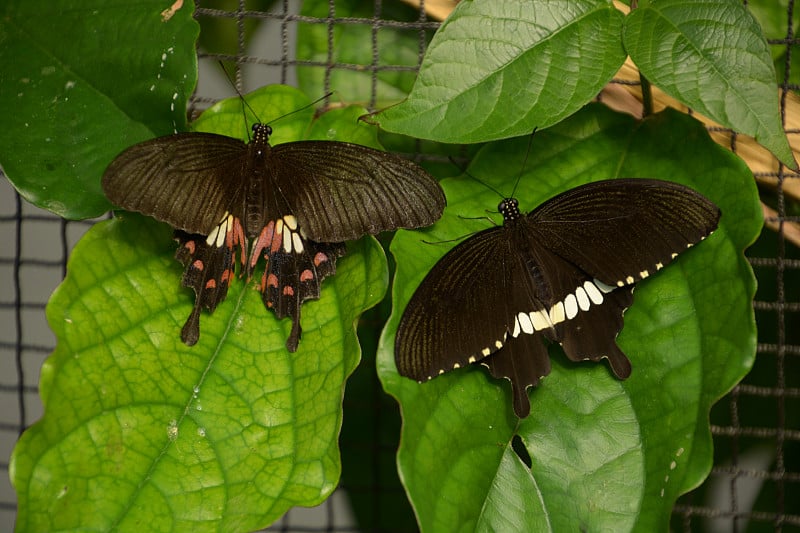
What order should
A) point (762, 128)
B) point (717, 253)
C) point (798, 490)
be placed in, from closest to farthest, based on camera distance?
point (762, 128), point (717, 253), point (798, 490)

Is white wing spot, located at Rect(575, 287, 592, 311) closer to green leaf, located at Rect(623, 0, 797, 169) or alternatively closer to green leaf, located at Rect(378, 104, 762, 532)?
green leaf, located at Rect(378, 104, 762, 532)

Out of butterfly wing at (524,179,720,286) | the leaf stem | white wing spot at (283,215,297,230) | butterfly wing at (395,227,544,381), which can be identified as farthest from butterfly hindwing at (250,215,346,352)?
the leaf stem

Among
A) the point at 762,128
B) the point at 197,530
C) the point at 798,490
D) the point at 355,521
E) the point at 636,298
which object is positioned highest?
the point at 762,128

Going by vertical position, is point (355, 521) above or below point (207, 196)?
below

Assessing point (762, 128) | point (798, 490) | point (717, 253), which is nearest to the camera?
point (762, 128)

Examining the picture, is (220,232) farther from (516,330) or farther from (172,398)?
(516,330)

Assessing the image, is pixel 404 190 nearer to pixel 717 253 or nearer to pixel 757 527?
pixel 717 253

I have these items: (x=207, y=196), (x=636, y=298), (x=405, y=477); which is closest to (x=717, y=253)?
(x=636, y=298)

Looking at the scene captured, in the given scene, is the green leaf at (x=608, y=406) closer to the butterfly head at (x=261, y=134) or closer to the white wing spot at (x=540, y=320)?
the white wing spot at (x=540, y=320)
